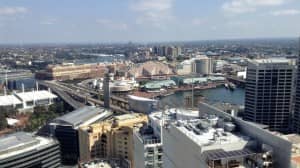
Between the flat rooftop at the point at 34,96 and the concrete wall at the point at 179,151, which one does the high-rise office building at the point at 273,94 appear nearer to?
the concrete wall at the point at 179,151

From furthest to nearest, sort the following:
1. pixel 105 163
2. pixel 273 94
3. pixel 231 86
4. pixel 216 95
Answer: pixel 231 86 → pixel 216 95 → pixel 273 94 → pixel 105 163

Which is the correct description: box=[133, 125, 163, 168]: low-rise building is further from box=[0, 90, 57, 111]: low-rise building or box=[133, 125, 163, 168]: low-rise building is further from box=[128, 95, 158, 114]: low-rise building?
box=[0, 90, 57, 111]: low-rise building

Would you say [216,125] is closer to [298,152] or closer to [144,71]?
[298,152]

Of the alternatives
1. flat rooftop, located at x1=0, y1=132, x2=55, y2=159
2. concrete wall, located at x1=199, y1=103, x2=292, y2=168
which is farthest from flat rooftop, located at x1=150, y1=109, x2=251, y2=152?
flat rooftop, located at x1=0, y1=132, x2=55, y2=159

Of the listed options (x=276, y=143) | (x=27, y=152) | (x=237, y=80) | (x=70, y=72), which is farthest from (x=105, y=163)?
(x=70, y=72)

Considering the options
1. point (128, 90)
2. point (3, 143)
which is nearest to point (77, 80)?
point (128, 90)

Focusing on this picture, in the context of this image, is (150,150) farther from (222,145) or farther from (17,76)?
(17,76)
